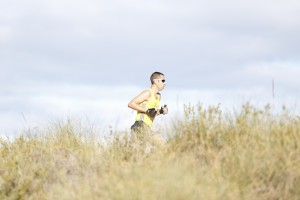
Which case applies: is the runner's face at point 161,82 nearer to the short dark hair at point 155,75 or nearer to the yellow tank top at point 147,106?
the short dark hair at point 155,75

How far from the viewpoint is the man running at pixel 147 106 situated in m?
12.3

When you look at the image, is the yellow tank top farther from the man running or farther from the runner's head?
the runner's head

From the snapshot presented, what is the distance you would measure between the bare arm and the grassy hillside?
1108mm

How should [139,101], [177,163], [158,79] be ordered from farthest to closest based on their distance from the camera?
[158,79], [139,101], [177,163]

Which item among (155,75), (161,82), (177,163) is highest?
(155,75)

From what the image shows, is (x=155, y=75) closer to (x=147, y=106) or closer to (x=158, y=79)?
(x=158, y=79)

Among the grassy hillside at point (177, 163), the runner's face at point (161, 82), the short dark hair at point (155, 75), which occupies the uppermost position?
the short dark hair at point (155, 75)

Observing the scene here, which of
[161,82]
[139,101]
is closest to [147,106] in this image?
[139,101]

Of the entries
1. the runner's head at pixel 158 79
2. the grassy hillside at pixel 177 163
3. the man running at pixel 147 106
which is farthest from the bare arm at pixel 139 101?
the grassy hillside at pixel 177 163

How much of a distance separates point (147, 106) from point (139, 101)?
20cm

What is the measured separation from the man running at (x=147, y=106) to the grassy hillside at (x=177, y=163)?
44.7 inches

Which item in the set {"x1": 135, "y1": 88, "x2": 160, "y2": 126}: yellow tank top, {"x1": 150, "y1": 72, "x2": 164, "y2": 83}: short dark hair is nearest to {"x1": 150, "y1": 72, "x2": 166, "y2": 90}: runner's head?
{"x1": 150, "y1": 72, "x2": 164, "y2": 83}: short dark hair

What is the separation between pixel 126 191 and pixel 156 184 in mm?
360

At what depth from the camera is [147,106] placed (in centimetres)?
1248
